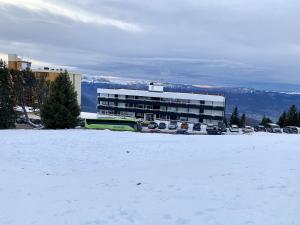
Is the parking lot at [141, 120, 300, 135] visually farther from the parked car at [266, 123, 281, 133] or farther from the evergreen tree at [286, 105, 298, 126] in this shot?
the evergreen tree at [286, 105, 298, 126]

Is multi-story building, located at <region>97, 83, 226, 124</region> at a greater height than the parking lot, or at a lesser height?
greater

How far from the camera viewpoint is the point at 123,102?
437ft

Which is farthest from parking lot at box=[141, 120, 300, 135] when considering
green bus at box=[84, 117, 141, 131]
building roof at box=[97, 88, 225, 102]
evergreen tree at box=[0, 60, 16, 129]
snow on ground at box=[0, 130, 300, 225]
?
snow on ground at box=[0, 130, 300, 225]

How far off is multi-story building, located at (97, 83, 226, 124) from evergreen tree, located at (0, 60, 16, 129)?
6554cm

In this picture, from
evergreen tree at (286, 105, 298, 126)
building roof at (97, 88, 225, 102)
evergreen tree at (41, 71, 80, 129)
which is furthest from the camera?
building roof at (97, 88, 225, 102)

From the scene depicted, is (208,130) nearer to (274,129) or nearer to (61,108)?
(274,129)

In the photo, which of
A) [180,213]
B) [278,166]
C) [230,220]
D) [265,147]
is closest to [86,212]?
[180,213]

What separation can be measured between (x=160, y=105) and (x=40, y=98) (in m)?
59.4

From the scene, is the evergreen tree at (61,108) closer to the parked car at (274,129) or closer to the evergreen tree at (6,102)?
the evergreen tree at (6,102)

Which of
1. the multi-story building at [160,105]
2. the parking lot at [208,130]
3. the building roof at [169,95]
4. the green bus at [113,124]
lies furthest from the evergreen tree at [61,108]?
the multi-story building at [160,105]

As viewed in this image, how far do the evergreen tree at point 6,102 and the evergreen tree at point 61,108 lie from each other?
12434 mm

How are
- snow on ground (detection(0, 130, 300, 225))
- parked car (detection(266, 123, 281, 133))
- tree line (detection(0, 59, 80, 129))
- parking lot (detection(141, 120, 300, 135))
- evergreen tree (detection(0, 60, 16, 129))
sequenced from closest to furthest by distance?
snow on ground (detection(0, 130, 300, 225))
tree line (detection(0, 59, 80, 129))
evergreen tree (detection(0, 60, 16, 129))
parking lot (detection(141, 120, 300, 135))
parked car (detection(266, 123, 281, 133))

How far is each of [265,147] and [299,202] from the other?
569 inches

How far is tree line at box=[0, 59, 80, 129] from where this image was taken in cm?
5169
